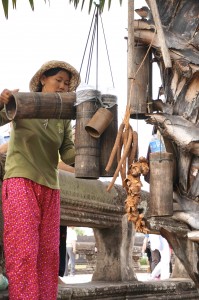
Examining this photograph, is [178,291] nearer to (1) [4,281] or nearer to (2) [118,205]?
(2) [118,205]

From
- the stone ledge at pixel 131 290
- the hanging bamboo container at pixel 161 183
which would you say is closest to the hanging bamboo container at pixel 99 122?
the hanging bamboo container at pixel 161 183

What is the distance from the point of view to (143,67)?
514 cm

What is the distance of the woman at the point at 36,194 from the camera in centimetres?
473

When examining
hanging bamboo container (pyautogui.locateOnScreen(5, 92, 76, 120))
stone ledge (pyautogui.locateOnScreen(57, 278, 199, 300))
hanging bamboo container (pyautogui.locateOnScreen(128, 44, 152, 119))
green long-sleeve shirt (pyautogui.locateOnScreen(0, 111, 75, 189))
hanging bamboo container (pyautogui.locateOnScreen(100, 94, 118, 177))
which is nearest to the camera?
hanging bamboo container (pyautogui.locateOnScreen(5, 92, 76, 120))

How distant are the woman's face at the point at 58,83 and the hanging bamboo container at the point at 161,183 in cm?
79

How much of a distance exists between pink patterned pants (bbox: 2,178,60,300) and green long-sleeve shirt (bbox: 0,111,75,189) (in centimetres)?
6

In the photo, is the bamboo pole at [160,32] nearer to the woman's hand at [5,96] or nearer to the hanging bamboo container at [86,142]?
the hanging bamboo container at [86,142]

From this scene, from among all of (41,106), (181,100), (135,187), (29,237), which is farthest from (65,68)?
(29,237)

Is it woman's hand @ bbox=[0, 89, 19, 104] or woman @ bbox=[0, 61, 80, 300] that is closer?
woman's hand @ bbox=[0, 89, 19, 104]

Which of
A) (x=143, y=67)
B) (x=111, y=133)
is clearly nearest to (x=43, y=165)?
(x=111, y=133)

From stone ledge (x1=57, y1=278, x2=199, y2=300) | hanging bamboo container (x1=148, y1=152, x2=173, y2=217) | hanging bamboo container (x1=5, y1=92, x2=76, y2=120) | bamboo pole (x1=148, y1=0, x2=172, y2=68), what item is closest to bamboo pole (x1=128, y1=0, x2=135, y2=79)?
bamboo pole (x1=148, y1=0, x2=172, y2=68)

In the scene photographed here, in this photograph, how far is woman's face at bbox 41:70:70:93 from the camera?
198 inches

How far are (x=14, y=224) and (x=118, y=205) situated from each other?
89.5 inches

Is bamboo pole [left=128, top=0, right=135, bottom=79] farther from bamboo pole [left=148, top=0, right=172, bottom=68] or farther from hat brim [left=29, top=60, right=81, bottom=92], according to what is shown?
hat brim [left=29, top=60, right=81, bottom=92]
